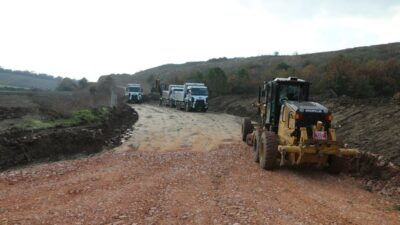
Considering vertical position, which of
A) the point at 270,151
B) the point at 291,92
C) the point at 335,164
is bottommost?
the point at 335,164

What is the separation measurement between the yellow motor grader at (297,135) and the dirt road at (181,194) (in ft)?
1.41

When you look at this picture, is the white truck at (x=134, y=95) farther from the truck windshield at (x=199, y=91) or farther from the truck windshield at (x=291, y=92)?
the truck windshield at (x=291, y=92)

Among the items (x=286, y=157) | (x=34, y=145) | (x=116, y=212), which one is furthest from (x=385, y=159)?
(x=34, y=145)

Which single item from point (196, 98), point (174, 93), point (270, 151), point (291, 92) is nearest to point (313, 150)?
point (270, 151)

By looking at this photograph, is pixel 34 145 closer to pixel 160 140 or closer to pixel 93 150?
pixel 93 150

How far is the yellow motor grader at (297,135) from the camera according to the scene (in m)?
12.0

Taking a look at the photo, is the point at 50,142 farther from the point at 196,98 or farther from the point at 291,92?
the point at 196,98

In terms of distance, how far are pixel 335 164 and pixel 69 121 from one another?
13716 millimetres

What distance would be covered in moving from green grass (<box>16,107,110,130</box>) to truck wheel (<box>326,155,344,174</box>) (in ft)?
38.2

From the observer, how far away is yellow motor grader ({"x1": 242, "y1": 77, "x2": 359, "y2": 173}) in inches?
474

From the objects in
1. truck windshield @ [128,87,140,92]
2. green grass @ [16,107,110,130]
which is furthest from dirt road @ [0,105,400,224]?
truck windshield @ [128,87,140,92]

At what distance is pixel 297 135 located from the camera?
12680 millimetres

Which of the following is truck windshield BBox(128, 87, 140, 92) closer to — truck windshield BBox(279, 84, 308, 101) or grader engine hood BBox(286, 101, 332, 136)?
truck windshield BBox(279, 84, 308, 101)

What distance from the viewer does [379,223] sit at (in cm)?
853
